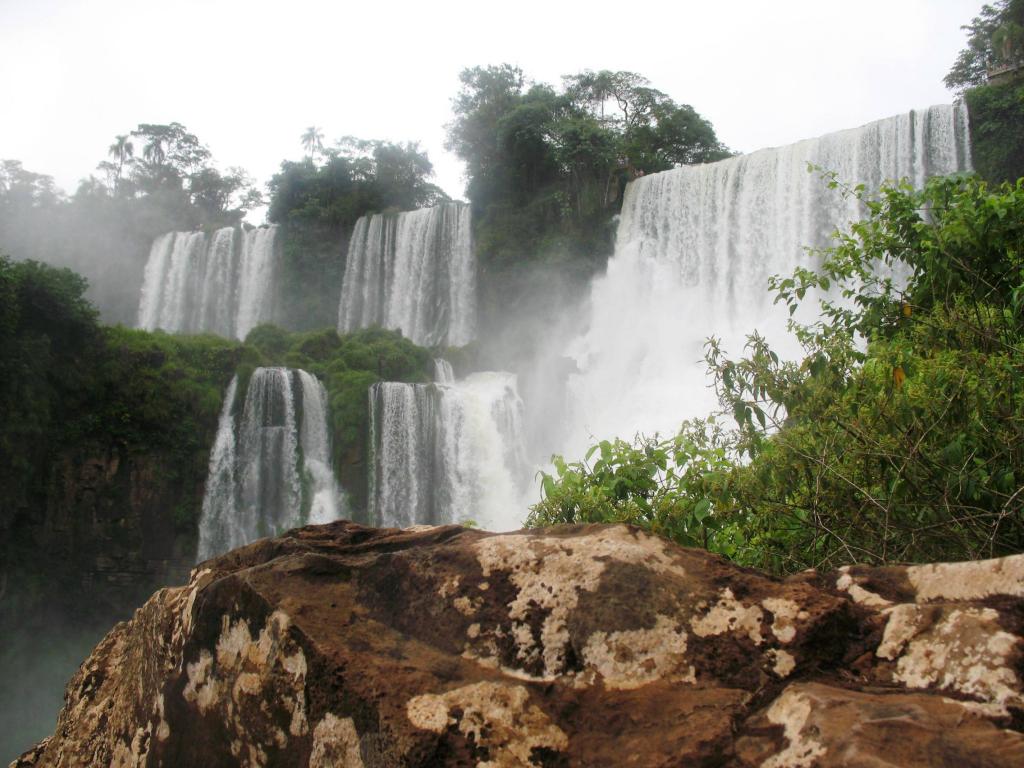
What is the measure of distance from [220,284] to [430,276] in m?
9.59

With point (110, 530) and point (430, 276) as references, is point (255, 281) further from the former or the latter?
point (110, 530)

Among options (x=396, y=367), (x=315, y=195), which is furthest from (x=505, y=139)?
(x=396, y=367)

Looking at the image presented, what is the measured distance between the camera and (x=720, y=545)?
3361 mm

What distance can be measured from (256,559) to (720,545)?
205 centimetres

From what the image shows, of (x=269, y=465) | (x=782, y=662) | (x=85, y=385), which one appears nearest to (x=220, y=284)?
(x=85, y=385)

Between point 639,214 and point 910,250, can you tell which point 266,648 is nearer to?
point 910,250

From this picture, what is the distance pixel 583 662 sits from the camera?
1.51m

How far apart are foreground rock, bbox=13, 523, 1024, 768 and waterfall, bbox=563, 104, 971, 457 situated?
1712 centimetres

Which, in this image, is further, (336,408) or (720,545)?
(336,408)

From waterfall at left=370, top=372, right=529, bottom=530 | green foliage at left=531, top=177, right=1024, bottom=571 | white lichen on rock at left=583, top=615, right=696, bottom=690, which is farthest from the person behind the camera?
waterfall at left=370, top=372, right=529, bottom=530

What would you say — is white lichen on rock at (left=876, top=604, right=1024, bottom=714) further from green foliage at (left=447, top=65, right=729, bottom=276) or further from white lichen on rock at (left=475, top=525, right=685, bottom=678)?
green foliage at (left=447, top=65, right=729, bottom=276)

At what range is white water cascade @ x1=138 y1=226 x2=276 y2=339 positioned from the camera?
107 feet

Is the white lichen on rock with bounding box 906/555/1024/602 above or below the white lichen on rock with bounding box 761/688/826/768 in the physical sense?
above

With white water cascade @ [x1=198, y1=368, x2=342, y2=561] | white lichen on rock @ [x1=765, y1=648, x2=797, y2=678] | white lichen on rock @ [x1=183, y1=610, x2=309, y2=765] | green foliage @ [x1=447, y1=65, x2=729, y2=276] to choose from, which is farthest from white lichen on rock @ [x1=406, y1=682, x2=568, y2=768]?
green foliage @ [x1=447, y1=65, x2=729, y2=276]
